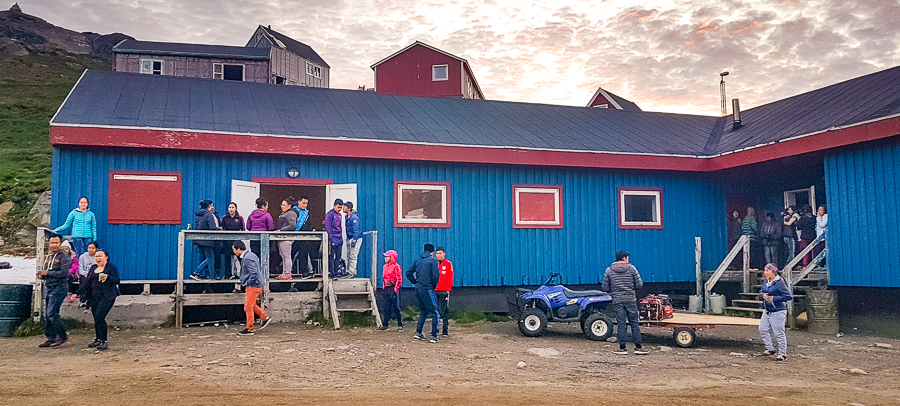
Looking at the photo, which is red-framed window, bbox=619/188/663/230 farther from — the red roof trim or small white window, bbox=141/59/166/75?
small white window, bbox=141/59/166/75

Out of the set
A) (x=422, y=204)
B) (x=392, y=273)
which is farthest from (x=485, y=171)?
(x=392, y=273)

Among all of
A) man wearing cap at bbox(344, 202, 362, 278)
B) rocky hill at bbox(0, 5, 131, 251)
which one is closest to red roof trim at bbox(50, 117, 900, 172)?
man wearing cap at bbox(344, 202, 362, 278)

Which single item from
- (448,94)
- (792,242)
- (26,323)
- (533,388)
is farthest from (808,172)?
(448,94)

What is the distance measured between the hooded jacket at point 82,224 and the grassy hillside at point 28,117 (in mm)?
16658

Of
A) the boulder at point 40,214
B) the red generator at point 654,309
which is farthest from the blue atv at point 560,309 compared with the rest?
the boulder at point 40,214

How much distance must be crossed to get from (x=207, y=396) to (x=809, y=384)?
6609 millimetres

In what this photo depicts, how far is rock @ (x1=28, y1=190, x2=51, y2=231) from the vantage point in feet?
85.1

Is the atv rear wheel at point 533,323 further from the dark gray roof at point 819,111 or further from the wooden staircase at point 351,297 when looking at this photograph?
the dark gray roof at point 819,111

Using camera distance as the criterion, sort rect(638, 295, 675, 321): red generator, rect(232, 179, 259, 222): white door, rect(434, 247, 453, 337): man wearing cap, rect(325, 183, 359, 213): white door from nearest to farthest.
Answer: rect(434, 247, 453, 337): man wearing cap
rect(638, 295, 675, 321): red generator
rect(232, 179, 259, 222): white door
rect(325, 183, 359, 213): white door

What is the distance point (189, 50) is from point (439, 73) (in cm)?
1576

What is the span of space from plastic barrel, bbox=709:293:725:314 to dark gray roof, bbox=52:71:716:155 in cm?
334

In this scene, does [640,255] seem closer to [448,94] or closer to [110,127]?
[110,127]

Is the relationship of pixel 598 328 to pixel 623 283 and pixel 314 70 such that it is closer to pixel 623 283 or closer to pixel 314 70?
pixel 623 283

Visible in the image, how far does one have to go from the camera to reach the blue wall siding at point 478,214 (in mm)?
11875
